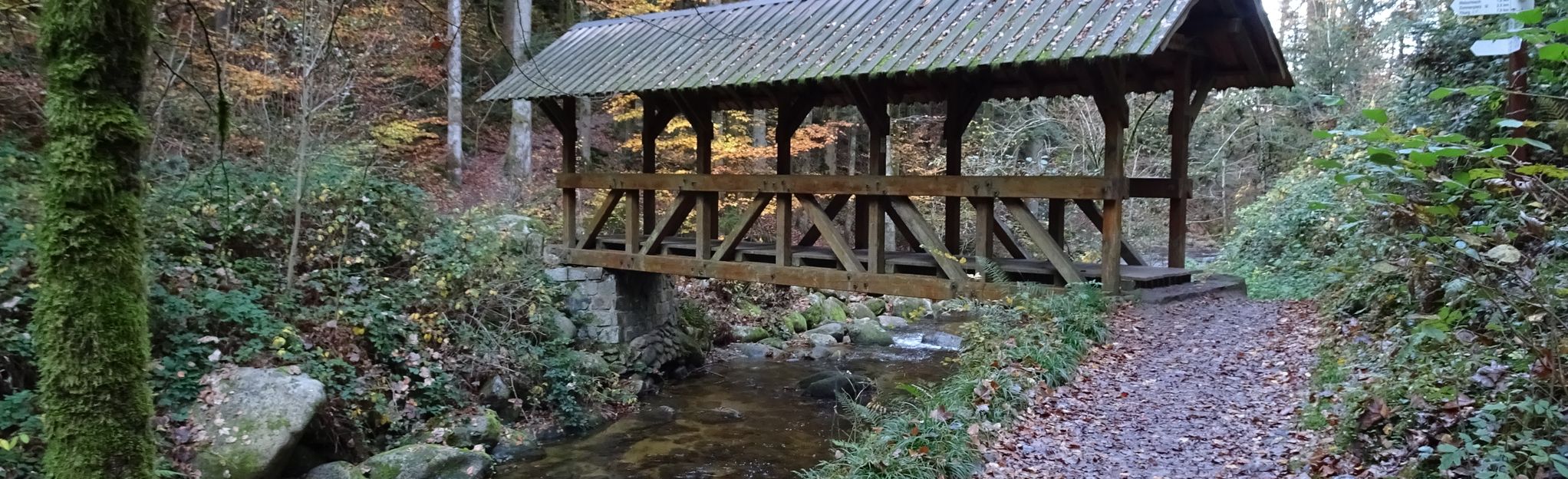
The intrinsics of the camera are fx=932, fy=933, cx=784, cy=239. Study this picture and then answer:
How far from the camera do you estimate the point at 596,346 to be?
11.2m

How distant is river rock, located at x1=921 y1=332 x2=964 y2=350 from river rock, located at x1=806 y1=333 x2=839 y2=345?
144 centimetres

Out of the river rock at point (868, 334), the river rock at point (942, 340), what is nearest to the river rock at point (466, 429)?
the river rock at point (868, 334)

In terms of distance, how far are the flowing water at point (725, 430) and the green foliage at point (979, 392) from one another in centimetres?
223

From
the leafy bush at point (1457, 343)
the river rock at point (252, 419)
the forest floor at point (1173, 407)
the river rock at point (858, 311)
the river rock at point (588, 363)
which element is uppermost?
the leafy bush at point (1457, 343)

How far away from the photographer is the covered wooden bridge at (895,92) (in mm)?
7031

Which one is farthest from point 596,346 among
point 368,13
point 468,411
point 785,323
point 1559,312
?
point 1559,312

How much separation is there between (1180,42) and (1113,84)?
93 cm

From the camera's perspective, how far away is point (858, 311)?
16828 mm

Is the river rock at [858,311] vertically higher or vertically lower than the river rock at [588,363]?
lower

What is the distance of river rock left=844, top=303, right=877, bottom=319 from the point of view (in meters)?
16.7

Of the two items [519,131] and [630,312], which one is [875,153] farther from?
[519,131]

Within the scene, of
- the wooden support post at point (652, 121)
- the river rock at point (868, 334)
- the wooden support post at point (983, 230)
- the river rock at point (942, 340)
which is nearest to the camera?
the wooden support post at point (983, 230)

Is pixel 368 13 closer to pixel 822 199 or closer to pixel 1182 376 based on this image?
pixel 822 199

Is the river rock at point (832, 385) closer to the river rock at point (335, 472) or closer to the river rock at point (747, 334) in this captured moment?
the river rock at point (747, 334)
